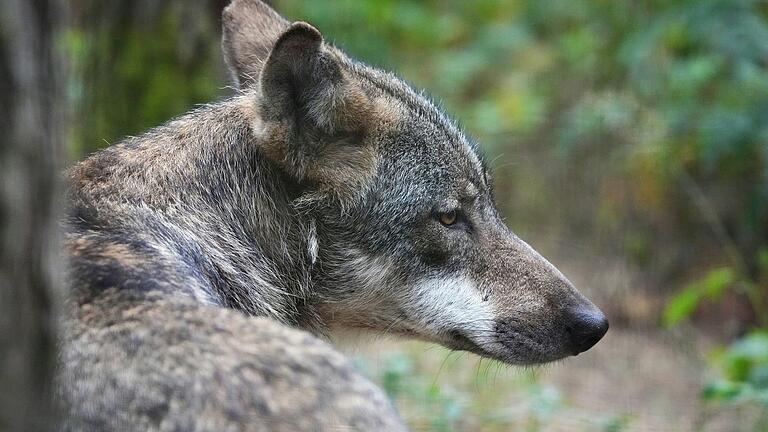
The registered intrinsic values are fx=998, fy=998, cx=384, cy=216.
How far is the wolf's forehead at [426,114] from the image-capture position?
489cm

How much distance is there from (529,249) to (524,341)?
1.68 ft

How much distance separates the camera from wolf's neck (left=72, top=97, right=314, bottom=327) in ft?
13.6

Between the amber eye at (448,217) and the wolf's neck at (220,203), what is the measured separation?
25.9 inches

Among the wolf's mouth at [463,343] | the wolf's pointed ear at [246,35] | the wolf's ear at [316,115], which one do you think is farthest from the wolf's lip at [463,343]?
the wolf's pointed ear at [246,35]

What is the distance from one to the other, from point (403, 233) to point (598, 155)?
7.34 m

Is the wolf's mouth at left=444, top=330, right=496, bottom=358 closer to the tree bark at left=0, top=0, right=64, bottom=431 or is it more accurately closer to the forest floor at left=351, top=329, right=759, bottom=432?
the forest floor at left=351, top=329, right=759, bottom=432

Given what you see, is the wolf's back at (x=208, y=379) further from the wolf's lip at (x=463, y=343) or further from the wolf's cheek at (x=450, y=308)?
the wolf's lip at (x=463, y=343)

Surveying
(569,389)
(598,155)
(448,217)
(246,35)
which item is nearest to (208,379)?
(448,217)

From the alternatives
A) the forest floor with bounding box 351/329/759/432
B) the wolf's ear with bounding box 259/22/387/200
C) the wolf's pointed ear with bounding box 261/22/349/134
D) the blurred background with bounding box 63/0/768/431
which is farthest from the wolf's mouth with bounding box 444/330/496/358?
the wolf's pointed ear with bounding box 261/22/349/134

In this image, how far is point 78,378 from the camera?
10.2 feet

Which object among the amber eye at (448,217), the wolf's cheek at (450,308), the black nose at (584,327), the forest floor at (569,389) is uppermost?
the amber eye at (448,217)

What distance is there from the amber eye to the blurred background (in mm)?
862

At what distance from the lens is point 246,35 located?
556 cm

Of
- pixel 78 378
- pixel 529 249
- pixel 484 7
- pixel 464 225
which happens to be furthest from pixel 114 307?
pixel 484 7
